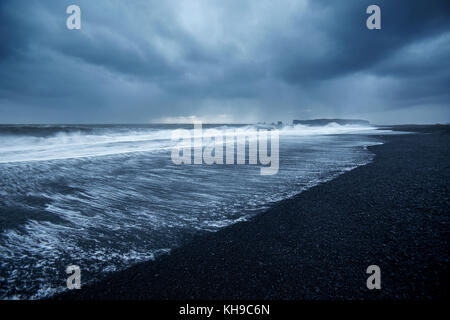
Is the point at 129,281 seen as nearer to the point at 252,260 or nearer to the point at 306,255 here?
the point at 252,260

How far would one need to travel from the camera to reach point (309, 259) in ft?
7.32

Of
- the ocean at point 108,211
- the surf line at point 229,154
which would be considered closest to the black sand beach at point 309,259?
the ocean at point 108,211

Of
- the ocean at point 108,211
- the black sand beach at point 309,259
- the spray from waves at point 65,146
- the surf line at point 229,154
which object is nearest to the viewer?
the black sand beach at point 309,259

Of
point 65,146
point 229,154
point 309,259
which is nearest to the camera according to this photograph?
point 309,259

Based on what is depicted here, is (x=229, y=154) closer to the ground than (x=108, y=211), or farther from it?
farther from it

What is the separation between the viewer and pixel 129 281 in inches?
77.7

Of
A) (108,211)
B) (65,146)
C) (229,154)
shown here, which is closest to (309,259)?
(108,211)

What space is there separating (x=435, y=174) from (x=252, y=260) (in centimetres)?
665

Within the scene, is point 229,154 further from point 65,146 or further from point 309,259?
point 65,146

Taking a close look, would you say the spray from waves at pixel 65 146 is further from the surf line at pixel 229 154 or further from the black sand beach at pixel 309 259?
the black sand beach at pixel 309 259

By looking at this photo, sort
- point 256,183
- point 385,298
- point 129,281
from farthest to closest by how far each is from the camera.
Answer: point 256,183 < point 129,281 < point 385,298

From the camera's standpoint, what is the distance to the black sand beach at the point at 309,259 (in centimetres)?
182

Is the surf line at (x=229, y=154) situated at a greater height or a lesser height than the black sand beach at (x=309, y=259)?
greater
